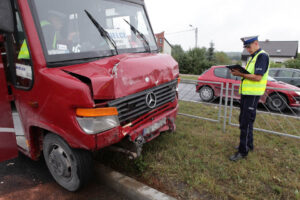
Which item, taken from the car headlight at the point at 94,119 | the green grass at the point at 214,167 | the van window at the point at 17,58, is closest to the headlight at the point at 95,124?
the car headlight at the point at 94,119

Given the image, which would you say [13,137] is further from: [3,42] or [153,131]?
[153,131]

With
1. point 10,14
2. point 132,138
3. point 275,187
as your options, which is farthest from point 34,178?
point 275,187

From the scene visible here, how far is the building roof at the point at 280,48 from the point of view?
5531cm

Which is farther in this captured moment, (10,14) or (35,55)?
(35,55)

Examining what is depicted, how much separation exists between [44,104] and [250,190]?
9.03 ft

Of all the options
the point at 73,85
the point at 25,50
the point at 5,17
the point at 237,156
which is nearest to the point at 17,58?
the point at 25,50

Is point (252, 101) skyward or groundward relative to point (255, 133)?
skyward

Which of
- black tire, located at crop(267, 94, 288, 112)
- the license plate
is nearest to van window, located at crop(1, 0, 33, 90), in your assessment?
the license plate

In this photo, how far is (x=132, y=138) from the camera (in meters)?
2.71

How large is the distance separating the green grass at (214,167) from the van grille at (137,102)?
85cm

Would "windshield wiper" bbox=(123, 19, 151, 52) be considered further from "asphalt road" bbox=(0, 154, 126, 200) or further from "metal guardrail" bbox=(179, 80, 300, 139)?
"asphalt road" bbox=(0, 154, 126, 200)

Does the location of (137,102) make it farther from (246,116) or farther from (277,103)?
(277,103)

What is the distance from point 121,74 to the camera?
2.42 metres

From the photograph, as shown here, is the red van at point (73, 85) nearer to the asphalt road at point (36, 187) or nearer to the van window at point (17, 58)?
the van window at point (17, 58)
